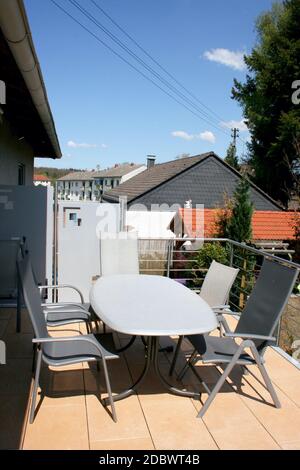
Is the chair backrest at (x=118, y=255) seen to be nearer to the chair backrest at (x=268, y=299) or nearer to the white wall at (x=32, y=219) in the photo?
the white wall at (x=32, y=219)

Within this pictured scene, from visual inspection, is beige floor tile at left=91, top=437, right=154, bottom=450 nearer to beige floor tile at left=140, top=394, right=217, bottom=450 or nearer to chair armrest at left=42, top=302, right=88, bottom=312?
beige floor tile at left=140, top=394, right=217, bottom=450

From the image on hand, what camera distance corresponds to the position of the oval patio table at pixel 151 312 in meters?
Result: 2.57

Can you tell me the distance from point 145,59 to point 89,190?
41.6 m

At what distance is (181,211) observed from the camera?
15.2 m

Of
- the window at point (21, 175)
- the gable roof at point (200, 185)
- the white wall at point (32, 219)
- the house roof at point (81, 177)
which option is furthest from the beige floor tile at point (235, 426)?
the house roof at point (81, 177)

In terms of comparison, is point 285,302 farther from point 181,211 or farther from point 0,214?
point 181,211

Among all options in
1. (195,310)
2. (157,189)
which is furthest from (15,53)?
(157,189)

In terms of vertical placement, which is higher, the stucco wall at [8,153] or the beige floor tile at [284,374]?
the stucco wall at [8,153]

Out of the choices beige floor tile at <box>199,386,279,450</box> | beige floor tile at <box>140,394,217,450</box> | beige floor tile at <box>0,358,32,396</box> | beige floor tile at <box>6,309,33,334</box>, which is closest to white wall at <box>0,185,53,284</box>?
beige floor tile at <box>6,309,33,334</box>

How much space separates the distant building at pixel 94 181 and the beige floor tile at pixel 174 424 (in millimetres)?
39703

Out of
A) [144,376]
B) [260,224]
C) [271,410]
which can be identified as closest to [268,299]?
[271,410]

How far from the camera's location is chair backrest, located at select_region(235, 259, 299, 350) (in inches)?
114

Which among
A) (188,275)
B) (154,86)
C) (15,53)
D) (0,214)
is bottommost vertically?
(188,275)
